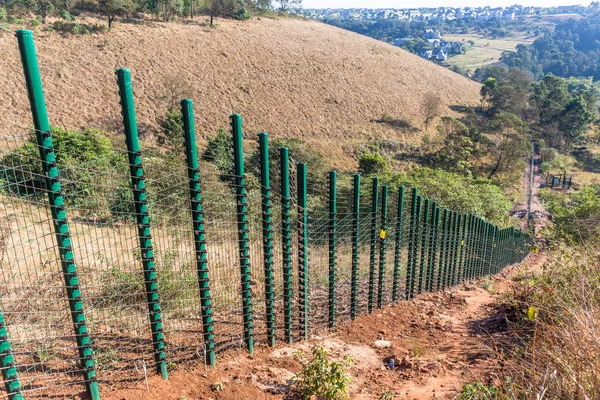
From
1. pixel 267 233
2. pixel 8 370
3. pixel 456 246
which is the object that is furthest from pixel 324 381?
pixel 456 246

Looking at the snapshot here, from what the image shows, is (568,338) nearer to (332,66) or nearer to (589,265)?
(589,265)

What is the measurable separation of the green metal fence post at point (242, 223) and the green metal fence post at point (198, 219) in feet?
0.96

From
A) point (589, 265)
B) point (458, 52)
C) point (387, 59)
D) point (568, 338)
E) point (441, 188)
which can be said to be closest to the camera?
point (568, 338)

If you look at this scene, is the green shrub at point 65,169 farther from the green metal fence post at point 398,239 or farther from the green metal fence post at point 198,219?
the green metal fence post at point 398,239

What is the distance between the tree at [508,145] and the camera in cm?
3092

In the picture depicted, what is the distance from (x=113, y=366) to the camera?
118 inches

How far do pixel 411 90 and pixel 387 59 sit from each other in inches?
Result: 254

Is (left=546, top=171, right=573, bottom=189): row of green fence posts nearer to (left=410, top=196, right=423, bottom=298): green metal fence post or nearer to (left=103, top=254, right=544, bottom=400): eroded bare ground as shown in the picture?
(left=410, top=196, right=423, bottom=298): green metal fence post

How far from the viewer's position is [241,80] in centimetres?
3541

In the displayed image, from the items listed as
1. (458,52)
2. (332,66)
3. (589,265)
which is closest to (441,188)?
(589,265)

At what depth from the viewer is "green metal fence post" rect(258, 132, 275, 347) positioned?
3.44m

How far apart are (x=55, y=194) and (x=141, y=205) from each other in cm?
51

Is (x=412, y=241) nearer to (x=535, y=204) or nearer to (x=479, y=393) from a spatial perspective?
(x=479, y=393)

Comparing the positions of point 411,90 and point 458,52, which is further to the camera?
point 458,52
